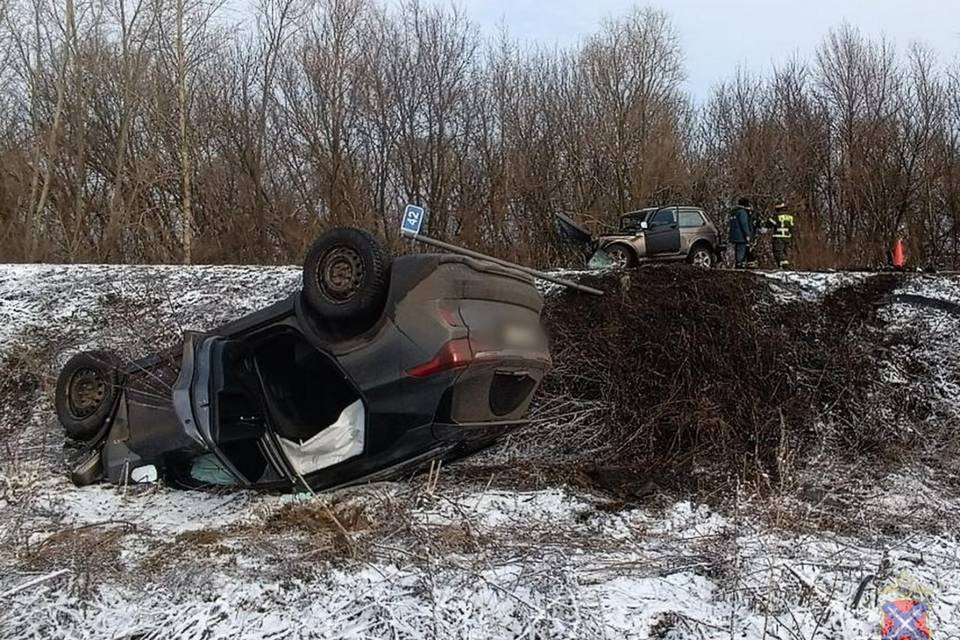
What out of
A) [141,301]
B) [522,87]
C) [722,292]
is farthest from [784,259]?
[522,87]

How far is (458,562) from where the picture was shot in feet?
14.2

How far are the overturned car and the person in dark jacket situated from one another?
10159mm

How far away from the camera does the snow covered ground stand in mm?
3773

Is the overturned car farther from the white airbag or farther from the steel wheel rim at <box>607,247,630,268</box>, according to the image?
the steel wheel rim at <box>607,247,630,268</box>

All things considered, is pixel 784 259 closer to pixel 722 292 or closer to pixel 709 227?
pixel 709 227

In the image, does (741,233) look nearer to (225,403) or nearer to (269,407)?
(269,407)

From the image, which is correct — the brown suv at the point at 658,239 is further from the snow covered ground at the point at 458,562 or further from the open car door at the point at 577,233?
the snow covered ground at the point at 458,562

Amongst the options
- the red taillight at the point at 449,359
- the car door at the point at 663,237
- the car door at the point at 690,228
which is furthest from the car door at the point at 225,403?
the car door at the point at 690,228

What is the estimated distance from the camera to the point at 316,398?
5574mm

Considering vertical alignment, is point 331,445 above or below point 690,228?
below

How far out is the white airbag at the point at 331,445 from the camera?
197 inches

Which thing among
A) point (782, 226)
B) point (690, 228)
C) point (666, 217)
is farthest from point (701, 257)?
point (782, 226)

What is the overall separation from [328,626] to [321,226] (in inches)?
765

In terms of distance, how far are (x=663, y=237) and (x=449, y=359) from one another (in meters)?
10.5
